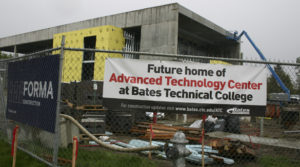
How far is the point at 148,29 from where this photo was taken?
2297 centimetres

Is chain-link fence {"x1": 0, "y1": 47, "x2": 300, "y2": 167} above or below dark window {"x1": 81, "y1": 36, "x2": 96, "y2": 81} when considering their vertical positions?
below

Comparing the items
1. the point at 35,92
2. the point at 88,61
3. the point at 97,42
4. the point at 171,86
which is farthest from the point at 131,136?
the point at 88,61

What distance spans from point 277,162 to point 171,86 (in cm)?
422

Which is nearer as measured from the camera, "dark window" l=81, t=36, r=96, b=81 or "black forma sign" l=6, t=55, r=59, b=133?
"black forma sign" l=6, t=55, r=59, b=133

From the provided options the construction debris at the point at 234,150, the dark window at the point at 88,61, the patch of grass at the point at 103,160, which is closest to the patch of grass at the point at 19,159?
the patch of grass at the point at 103,160

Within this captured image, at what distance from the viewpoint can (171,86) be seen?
3854 mm

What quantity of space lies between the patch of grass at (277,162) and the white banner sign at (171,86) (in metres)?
3.00

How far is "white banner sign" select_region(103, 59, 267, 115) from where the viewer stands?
3844 mm

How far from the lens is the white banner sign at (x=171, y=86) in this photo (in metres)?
3.84

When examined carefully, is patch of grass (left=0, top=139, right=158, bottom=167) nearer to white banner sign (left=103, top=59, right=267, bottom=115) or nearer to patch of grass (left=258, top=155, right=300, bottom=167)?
white banner sign (left=103, top=59, right=267, bottom=115)

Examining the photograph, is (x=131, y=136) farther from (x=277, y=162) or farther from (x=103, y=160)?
(x=277, y=162)

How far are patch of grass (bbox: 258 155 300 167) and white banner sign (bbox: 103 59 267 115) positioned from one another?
9.84 ft

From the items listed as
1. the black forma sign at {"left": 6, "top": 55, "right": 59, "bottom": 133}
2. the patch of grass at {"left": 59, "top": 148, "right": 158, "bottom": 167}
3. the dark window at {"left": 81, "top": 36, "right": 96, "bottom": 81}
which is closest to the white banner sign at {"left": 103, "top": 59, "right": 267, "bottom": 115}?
the black forma sign at {"left": 6, "top": 55, "right": 59, "bottom": 133}

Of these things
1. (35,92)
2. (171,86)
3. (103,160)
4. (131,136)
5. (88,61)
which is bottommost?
(131,136)
